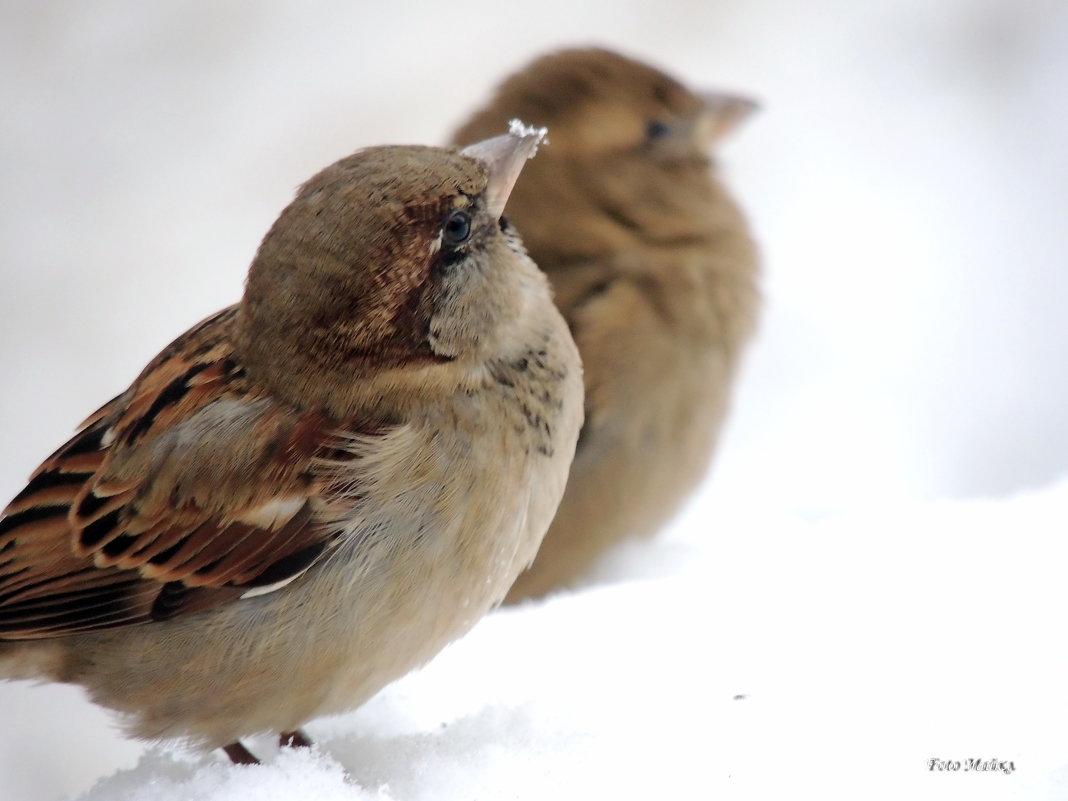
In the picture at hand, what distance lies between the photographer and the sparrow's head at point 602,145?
3244 millimetres

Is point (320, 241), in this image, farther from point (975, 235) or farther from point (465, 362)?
point (975, 235)

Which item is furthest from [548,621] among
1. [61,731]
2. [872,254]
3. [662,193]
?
[872,254]

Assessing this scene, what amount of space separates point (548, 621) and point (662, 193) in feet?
4.29

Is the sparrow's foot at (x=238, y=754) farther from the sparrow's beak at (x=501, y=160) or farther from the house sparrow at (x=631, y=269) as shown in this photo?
the house sparrow at (x=631, y=269)

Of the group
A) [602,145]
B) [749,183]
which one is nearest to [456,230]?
[602,145]

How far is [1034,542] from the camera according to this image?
225 cm

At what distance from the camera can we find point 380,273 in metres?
1.86

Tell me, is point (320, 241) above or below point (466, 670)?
above

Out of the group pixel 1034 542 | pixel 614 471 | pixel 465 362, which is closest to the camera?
pixel 465 362

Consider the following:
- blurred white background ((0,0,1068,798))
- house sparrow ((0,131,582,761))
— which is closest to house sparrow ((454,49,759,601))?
house sparrow ((0,131,582,761))

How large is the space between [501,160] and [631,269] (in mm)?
1170

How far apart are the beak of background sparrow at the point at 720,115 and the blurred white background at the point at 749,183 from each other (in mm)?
1398

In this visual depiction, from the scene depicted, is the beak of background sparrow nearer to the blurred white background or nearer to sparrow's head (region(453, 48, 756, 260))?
sparrow's head (region(453, 48, 756, 260))

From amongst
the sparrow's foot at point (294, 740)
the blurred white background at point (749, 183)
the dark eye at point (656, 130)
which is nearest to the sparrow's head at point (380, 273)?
the sparrow's foot at point (294, 740)
